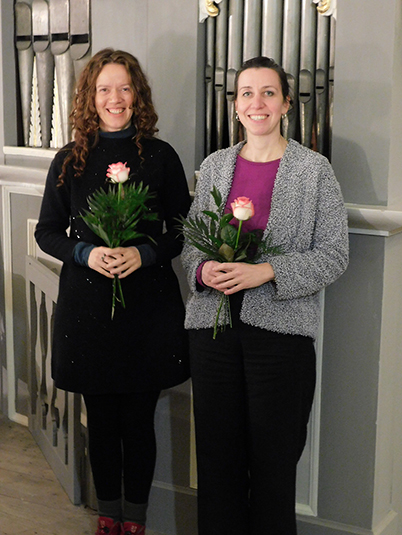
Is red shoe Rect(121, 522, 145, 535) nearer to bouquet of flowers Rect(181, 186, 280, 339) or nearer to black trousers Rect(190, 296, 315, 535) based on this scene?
black trousers Rect(190, 296, 315, 535)

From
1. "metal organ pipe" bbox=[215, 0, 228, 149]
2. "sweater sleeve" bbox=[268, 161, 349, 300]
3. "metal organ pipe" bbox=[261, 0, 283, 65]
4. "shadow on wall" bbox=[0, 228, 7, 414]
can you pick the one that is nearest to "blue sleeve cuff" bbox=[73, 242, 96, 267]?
"sweater sleeve" bbox=[268, 161, 349, 300]

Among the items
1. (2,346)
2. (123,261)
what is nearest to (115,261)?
(123,261)

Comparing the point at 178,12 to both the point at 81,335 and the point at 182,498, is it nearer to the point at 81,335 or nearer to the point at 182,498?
the point at 81,335

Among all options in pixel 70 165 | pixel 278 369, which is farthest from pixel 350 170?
pixel 70 165

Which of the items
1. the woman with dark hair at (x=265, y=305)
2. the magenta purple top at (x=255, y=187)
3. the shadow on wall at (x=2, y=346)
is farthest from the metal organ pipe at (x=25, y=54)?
the magenta purple top at (x=255, y=187)

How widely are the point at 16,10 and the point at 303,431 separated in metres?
2.50

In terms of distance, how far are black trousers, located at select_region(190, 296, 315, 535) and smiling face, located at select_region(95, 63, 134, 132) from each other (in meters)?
0.75

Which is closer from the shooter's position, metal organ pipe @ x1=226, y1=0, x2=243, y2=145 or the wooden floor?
metal organ pipe @ x1=226, y1=0, x2=243, y2=145

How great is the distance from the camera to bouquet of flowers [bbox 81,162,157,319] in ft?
7.89

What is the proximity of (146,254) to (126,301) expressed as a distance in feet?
0.58

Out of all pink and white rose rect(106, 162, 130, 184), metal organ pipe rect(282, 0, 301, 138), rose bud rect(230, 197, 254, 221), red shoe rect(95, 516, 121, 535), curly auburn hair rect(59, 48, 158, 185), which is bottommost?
red shoe rect(95, 516, 121, 535)

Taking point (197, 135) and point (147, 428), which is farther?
point (197, 135)

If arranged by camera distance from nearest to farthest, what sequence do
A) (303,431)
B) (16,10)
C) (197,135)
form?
(303,431), (197,135), (16,10)

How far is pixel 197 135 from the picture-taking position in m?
3.02
